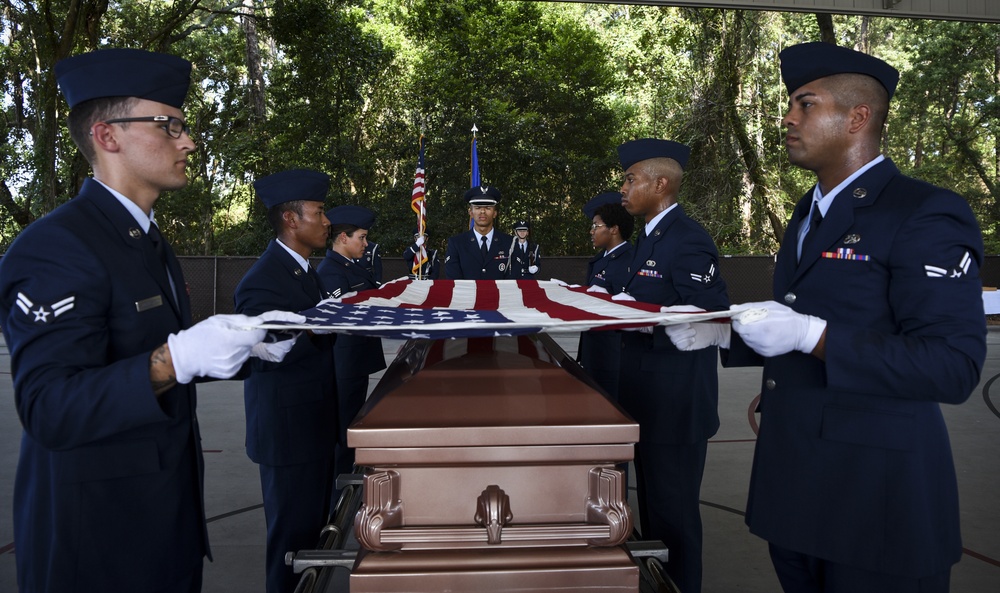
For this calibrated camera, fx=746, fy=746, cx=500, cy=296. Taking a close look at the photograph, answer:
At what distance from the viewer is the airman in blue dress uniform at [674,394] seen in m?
2.75

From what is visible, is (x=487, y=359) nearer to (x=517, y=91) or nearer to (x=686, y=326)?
(x=686, y=326)

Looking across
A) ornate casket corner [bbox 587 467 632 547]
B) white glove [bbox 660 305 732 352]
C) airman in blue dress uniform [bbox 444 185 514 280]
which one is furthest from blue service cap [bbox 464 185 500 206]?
ornate casket corner [bbox 587 467 632 547]

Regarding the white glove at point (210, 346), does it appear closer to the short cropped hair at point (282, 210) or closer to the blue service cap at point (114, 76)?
the blue service cap at point (114, 76)

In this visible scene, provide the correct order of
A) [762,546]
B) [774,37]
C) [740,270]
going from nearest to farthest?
[762,546] → [740,270] → [774,37]

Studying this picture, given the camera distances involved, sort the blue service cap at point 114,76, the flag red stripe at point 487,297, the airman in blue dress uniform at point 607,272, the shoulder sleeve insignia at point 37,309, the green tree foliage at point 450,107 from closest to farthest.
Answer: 1. the shoulder sleeve insignia at point 37,309
2. the blue service cap at point 114,76
3. the flag red stripe at point 487,297
4. the airman in blue dress uniform at point 607,272
5. the green tree foliage at point 450,107

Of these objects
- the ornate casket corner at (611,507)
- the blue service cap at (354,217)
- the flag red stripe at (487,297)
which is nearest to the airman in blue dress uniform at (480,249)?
the blue service cap at (354,217)

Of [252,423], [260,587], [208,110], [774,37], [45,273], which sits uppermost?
Result: [774,37]

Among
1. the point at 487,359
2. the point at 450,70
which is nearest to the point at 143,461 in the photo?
the point at 487,359

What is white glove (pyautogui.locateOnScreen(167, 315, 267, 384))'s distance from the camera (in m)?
1.37

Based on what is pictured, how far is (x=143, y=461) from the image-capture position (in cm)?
151

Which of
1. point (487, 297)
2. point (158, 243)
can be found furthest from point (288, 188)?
point (158, 243)

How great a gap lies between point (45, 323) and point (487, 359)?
1084 millimetres

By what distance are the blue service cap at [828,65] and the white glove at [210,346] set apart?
127cm

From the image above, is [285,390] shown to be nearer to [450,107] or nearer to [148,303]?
[148,303]
